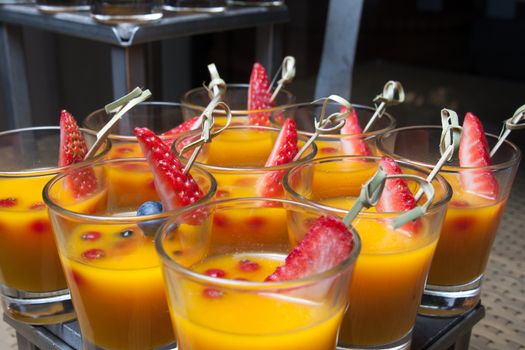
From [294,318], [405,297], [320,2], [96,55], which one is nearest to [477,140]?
[405,297]

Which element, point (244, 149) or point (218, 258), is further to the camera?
point (244, 149)

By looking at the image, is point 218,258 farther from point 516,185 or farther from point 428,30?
point 428,30

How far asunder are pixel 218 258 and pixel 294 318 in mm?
109

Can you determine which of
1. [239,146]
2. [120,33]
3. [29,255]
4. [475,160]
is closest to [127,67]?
[120,33]

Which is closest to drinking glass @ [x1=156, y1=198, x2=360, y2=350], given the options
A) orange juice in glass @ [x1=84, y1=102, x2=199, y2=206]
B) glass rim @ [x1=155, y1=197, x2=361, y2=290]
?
glass rim @ [x1=155, y1=197, x2=361, y2=290]

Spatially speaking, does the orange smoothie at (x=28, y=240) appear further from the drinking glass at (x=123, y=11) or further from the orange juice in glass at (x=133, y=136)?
the drinking glass at (x=123, y=11)

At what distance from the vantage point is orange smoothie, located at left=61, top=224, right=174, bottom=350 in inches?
19.0

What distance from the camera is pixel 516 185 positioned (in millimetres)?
1298

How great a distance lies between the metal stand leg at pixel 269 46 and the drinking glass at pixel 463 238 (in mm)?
689

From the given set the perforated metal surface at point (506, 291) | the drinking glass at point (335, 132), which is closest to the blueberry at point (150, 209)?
the drinking glass at point (335, 132)

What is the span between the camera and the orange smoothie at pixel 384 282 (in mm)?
497

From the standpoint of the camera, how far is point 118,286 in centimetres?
49

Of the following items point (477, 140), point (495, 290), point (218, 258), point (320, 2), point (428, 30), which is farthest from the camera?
point (428, 30)

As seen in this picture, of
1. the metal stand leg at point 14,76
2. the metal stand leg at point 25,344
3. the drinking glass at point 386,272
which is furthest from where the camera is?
the metal stand leg at point 14,76
